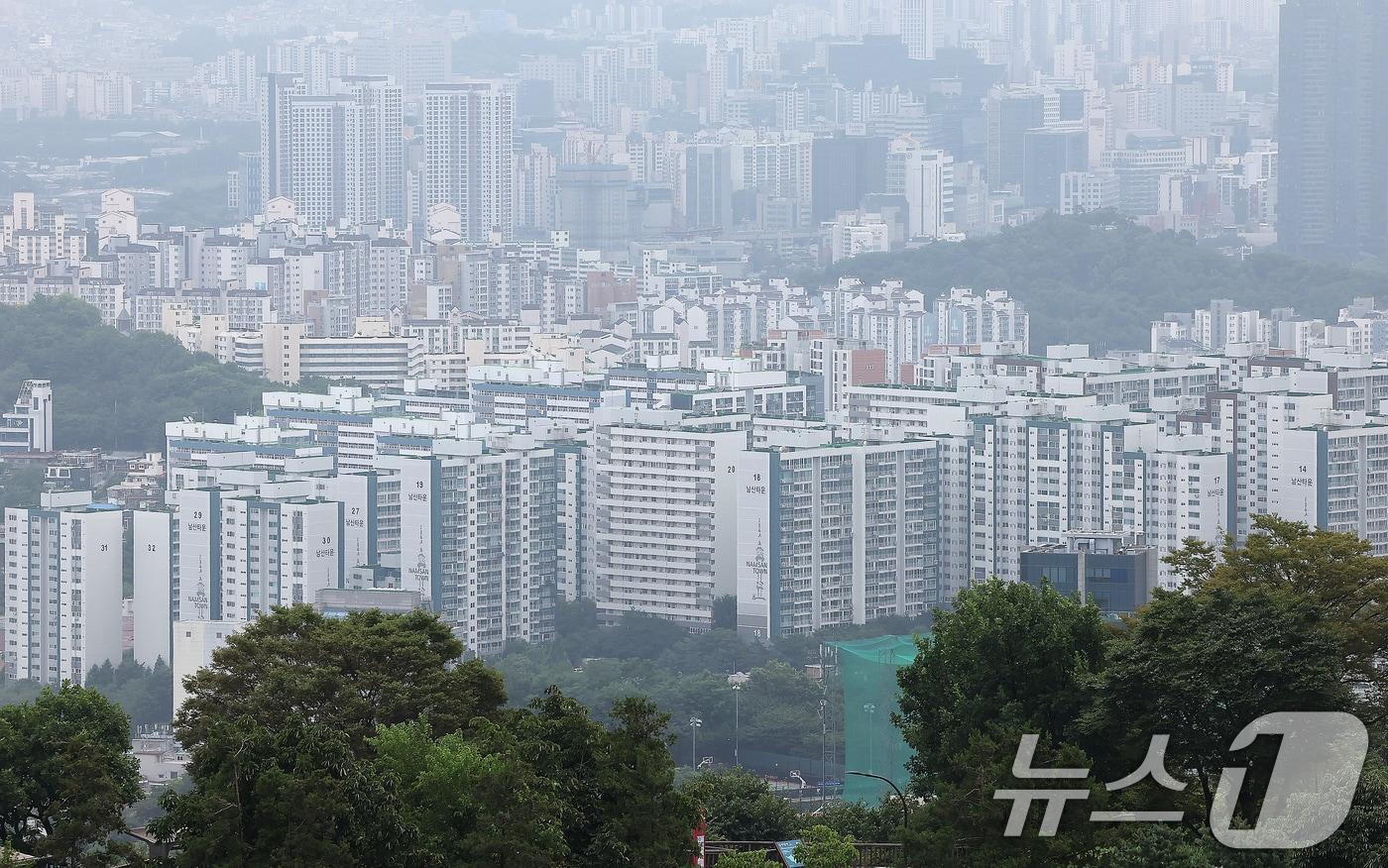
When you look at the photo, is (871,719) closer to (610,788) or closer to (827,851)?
(827,851)

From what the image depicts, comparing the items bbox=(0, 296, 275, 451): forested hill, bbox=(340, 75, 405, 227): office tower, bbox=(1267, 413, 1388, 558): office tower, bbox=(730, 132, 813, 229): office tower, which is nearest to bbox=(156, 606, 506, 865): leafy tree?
bbox=(1267, 413, 1388, 558): office tower

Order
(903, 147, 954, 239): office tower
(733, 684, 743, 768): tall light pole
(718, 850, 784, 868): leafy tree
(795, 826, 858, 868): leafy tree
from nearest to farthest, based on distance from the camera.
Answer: (718, 850, 784, 868): leafy tree < (795, 826, 858, 868): leafy tree < (733, 684, 743, 768): tall light pole < (903, 147, 954, 239): office tower

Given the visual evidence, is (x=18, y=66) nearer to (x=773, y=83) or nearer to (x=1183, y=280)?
(x=773, y=83)

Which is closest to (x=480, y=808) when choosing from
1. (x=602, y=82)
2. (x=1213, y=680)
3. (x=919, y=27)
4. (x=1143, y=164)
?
(x=1213, y=680)

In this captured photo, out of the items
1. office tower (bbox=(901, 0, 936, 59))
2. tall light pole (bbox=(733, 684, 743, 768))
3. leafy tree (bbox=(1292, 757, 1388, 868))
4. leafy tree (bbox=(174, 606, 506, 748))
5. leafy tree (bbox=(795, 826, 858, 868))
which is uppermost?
office tower (bbox=(901, 0, 936, 59))

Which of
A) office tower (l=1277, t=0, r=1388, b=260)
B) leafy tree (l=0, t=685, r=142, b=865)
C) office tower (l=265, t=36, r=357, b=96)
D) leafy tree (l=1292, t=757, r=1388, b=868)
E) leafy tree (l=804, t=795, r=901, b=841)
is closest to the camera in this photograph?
leafy tree (l=1292, t=757, r=1388, b=868)

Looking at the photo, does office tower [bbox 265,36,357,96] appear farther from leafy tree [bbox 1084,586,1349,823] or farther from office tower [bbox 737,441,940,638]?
leafy tree [bbox 1084,586,1349,823]

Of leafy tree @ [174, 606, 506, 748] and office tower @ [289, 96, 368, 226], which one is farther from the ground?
office tower @ [289, 96, 368, 226]

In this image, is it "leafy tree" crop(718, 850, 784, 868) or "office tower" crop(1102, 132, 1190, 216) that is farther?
"office tower" crop(1102, 132, 1190, 216)
